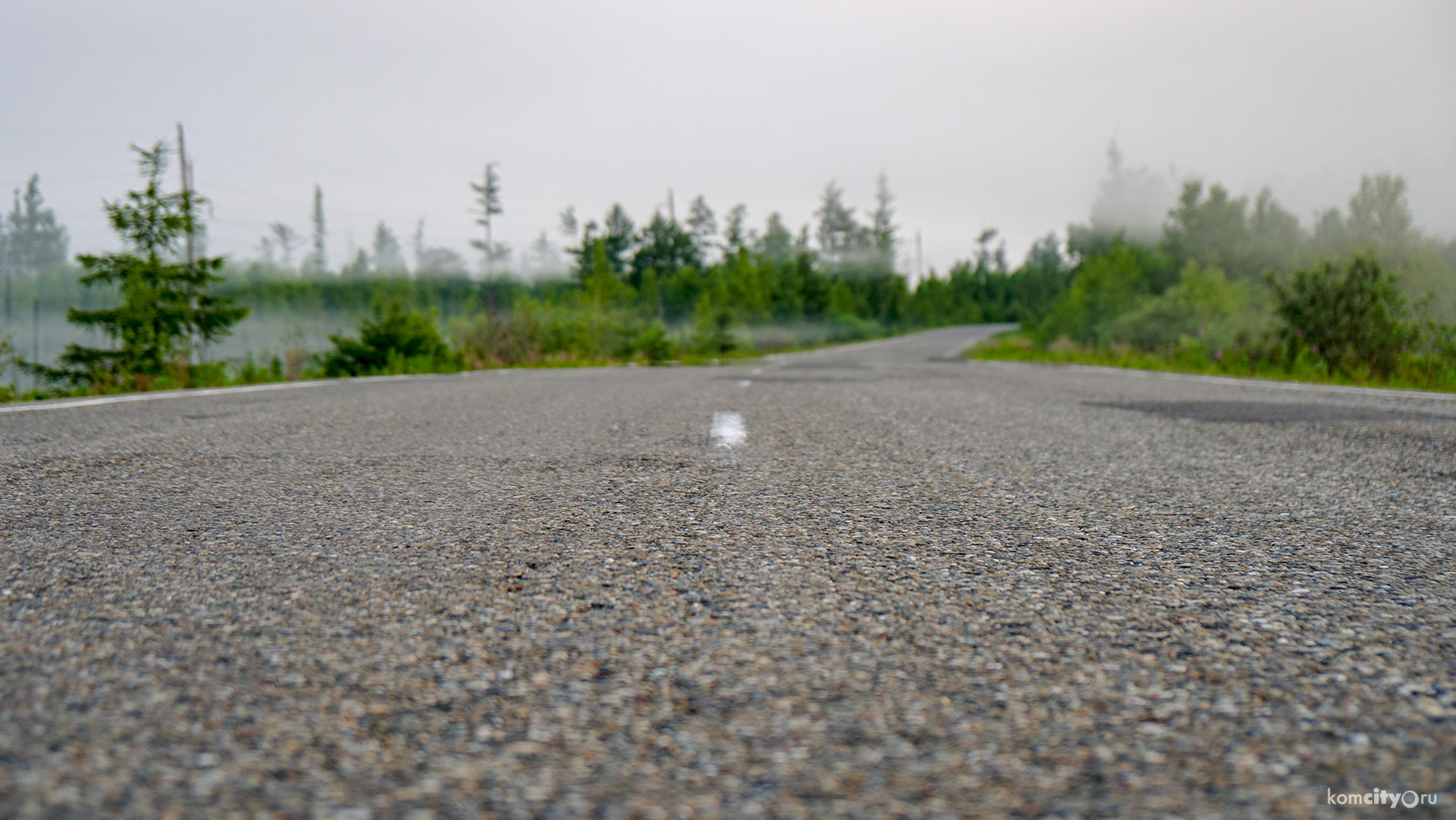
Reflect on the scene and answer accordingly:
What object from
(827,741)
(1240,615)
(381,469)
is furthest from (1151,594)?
(381,469)

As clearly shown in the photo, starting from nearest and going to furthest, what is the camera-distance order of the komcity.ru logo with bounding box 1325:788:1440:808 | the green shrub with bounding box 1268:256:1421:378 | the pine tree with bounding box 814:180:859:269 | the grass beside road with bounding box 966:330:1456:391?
1. the komcity.ru logo with bounding box 1325:788:1440:808
2. the grass beside road with bounding box 966:330:1456:391
3. the green shrub with bounding box 1268:256:1421:378
4. the pine tree with bounding box 814:180:859:269

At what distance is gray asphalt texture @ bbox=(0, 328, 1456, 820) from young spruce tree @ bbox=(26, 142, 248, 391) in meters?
9.46

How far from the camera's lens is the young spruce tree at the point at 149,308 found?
1171 cm

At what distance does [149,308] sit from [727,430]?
11219mm

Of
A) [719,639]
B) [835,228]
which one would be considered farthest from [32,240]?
[719,639]

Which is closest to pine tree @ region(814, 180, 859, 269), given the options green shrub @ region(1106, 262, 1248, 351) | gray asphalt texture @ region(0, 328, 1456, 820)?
green shrub @ region(1106, 262, 1248, 351)

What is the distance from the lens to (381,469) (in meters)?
3.83

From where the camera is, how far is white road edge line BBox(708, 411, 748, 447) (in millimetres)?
4742

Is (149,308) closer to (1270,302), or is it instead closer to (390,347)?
(390,347)

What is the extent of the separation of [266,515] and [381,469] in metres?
0.97

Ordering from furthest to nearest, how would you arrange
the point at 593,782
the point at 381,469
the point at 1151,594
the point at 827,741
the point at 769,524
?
1. the point at 381,469
2. the point at 769,524
3. the point at 1151,594
4. the point at 827,741
5. the point at 593,782

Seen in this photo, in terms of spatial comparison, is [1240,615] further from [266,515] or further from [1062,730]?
[266,515]

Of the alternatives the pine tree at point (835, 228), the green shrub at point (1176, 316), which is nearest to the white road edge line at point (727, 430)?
the green shrub at point (1176, 316)

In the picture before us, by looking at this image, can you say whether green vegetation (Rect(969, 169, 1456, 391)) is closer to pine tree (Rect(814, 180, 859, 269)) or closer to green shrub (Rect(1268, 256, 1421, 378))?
green shrub (Rect(1268, 256, 1421, 378))
